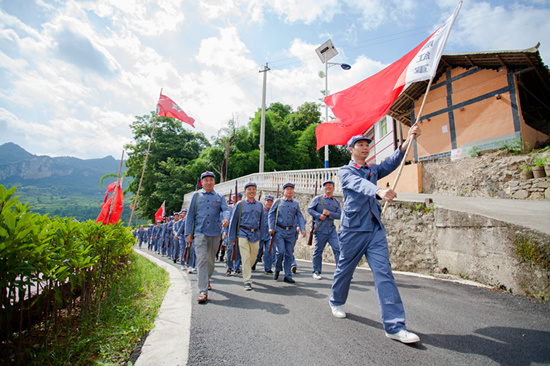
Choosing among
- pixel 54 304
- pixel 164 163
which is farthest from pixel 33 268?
pixel 164 163

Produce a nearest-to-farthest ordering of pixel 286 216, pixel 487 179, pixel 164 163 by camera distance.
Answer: pixel 286 216
pixel 487 179
pixel 164 163

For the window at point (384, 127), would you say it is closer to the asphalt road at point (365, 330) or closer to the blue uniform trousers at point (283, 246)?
the blue uniform trousers at point (283, 246)

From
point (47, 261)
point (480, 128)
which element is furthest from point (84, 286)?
point (480, 128)

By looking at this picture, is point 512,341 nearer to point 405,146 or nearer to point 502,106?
point 405,146

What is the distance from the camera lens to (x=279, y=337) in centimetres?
281

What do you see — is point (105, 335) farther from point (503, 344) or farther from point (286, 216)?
point (286, 216)

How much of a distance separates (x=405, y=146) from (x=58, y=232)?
415cm

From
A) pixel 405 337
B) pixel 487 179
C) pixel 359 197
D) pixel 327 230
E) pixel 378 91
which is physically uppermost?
pixel 378 91

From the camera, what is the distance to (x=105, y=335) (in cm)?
271

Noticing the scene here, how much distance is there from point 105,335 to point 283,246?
13.6 ft

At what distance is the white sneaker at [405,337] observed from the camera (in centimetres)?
258

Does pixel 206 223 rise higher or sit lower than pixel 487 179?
lower

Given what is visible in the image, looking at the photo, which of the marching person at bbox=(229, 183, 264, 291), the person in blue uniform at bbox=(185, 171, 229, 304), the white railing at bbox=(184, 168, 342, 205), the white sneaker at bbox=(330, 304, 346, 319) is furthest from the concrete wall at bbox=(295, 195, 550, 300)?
the person in blue uniform at bbox=(185, 171, 229, 304)

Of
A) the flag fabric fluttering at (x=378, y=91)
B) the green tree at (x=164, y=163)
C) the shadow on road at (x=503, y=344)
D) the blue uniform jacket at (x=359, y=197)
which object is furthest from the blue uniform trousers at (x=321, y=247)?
the green tree at (x=164, y=163)
